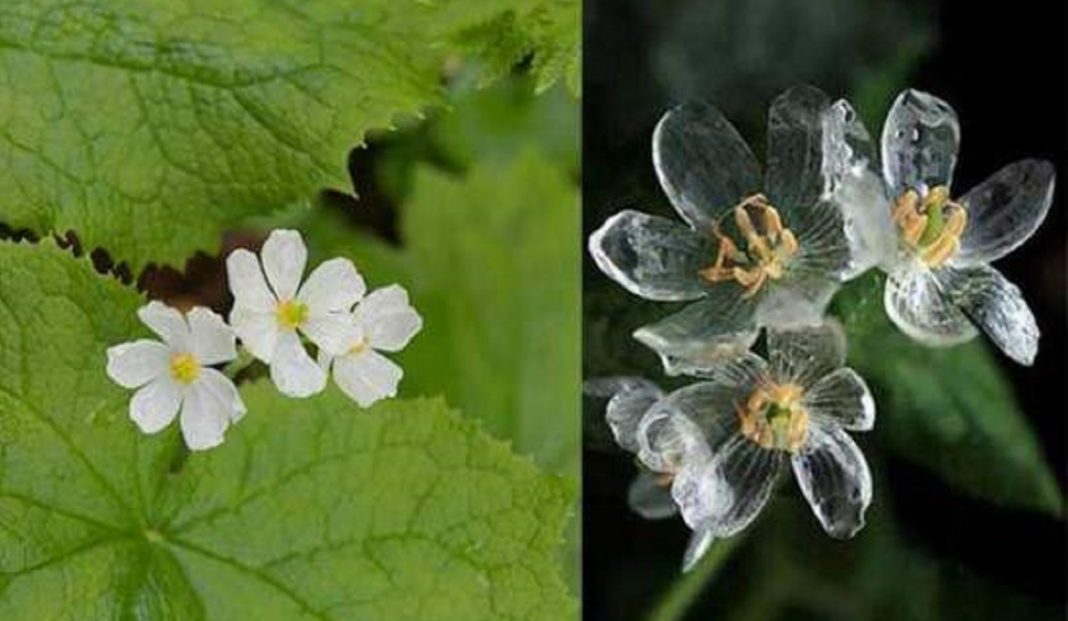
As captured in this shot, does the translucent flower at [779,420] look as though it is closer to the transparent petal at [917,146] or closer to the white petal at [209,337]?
the transparent petal at [917,146]

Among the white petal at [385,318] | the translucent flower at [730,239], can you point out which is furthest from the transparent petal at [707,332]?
the white petal at [385,318]

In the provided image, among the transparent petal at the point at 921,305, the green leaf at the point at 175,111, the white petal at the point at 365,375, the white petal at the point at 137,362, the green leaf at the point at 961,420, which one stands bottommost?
the green leaf at the point at 961,420

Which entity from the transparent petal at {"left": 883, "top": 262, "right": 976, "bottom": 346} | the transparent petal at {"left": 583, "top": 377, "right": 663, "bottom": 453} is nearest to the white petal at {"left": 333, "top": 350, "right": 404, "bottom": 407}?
the transparent petal at {"left": 583, "top": 377, "right": 663, "bottom": 453}

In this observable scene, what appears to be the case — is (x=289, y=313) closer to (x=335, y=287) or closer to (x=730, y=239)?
(x=335, y=287)

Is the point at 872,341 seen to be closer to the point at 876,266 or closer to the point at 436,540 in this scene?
the point at 876,266

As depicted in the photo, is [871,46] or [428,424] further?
[871,46]

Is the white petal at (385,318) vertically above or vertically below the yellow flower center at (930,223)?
above

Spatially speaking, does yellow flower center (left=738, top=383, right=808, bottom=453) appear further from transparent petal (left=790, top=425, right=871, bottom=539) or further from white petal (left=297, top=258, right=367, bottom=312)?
white petal (left=297, top=258, right=367, bottom=312)

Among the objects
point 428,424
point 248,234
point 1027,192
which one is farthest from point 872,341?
point 248,234
